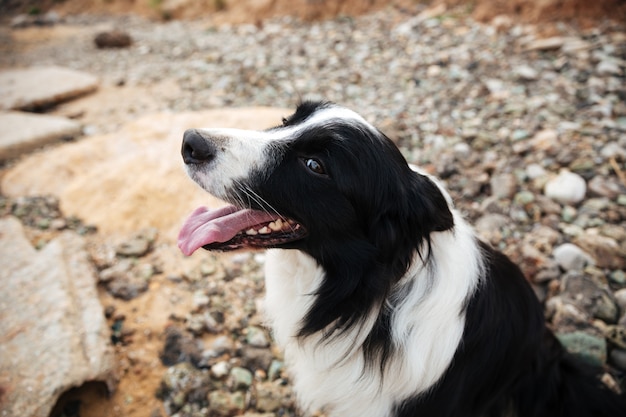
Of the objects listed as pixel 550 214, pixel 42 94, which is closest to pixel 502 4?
pixel 550 214

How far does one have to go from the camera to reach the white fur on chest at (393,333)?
1906 mm

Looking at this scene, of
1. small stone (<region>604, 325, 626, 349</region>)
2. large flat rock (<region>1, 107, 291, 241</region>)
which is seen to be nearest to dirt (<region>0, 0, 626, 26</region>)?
large flat rock (<region>1, 107, 291, 241</region>)

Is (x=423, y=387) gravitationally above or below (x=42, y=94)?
above

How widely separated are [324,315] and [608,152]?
330cm

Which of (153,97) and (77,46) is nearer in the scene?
(153,97)

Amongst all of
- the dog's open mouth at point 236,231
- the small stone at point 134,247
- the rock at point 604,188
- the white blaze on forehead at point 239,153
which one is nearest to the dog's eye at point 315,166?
the white blaze on forehead at point 239,153

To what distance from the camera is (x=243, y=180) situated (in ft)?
6.47

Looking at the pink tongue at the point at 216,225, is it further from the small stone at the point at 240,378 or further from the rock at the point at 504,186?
→ the rock at the point at 504,186

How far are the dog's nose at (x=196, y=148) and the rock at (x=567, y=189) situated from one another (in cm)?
296

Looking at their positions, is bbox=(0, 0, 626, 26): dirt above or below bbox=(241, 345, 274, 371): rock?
above

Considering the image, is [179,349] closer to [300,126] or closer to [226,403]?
[226,403]

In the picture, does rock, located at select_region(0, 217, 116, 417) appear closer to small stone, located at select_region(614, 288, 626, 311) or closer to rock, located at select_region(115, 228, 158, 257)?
rock, located at select_region(115, 228, 158, 257)

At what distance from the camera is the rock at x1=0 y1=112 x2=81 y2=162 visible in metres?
5.01

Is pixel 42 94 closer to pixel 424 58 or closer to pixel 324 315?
pixel 424 58
